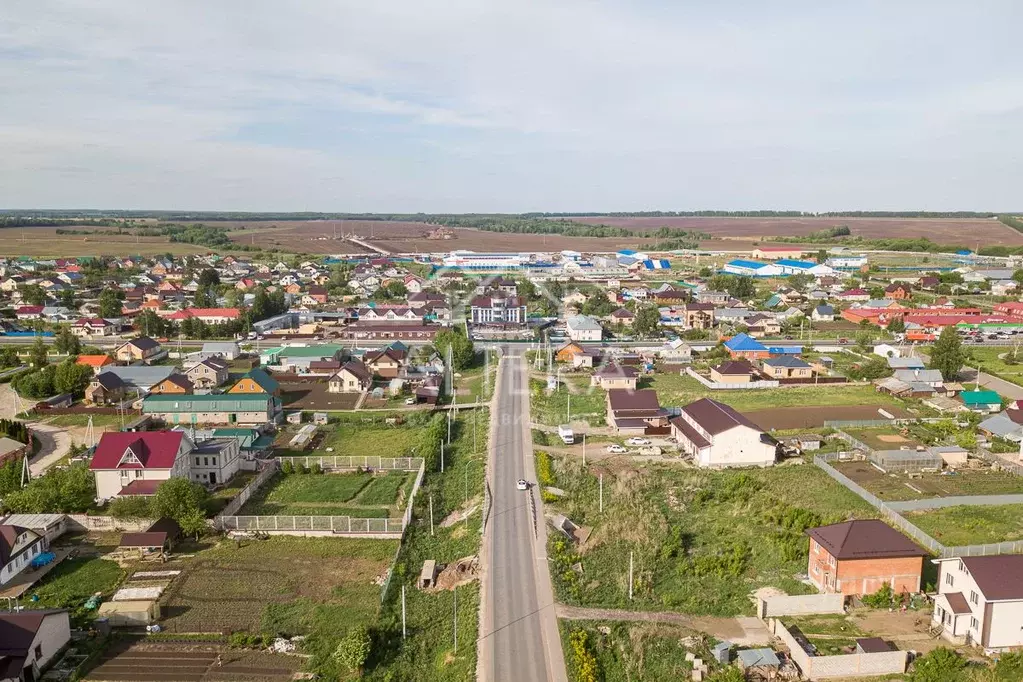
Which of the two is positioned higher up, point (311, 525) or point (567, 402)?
point (567, 402)

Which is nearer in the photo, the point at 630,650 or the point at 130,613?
the point at 630,650

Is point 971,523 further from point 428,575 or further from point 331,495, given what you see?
point 331,495

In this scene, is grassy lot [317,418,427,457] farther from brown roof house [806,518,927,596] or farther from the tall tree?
the tall tree

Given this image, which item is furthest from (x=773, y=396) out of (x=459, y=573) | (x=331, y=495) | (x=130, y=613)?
(x=130, y=613)

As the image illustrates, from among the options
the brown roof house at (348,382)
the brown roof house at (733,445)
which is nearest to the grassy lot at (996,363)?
the brown roof house at (733,445)

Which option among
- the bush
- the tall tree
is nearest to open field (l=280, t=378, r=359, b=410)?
the bush
